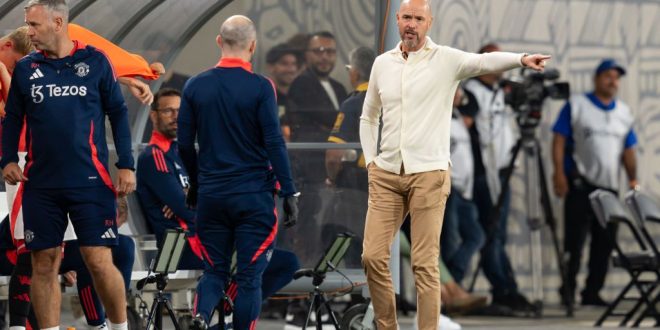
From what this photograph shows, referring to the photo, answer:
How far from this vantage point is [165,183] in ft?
35.8

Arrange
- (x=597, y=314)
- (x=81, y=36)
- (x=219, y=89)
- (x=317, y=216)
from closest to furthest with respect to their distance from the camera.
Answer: (x=219, y=89) < (x=81, y=36) < (x=317, y=216) < (x=597, y=314)

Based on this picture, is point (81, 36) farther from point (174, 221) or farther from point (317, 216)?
point (317, 216)

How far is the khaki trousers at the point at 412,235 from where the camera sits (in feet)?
31.5

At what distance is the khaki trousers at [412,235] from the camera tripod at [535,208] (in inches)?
232

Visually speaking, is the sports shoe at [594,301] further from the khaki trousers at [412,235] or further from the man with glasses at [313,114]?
the khaki trousers at [412,235]

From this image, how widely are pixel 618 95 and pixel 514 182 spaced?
1.21m

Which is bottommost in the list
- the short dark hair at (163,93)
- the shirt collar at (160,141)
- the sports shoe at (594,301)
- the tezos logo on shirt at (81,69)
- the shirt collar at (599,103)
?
the sports shoe at (594,301)

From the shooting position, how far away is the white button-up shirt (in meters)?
9.67

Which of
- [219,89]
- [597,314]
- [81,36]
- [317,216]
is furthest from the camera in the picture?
[597,314]

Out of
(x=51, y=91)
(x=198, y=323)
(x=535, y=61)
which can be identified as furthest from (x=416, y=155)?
(x=51, y=91)

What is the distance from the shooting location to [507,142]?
51.3 ft

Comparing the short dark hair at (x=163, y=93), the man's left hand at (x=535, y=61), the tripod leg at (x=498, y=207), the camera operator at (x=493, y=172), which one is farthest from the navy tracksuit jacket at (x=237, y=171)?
the tripod leg at (x=498, y=207)

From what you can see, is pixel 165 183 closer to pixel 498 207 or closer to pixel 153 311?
pixel 153 311

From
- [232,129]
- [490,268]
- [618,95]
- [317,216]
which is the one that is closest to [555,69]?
[618,95]
